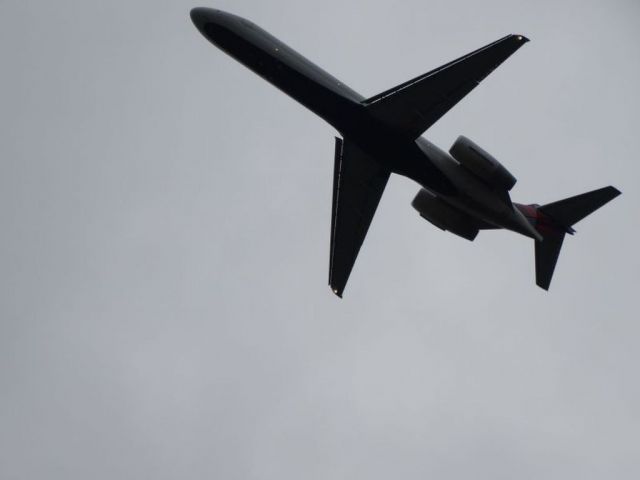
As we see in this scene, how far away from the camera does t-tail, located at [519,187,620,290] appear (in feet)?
123

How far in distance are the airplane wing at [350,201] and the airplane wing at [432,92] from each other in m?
2.85

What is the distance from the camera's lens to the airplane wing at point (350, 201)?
3647 cm

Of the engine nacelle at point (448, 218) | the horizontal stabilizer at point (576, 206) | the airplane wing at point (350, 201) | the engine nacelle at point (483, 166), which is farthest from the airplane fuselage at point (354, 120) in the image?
the horizontal stabilizer at point (576, 206)

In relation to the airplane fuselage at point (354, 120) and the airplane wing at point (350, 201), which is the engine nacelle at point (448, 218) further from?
the airplane wing at point (350, 201)

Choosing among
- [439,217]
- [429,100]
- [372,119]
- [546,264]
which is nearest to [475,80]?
[429,100]

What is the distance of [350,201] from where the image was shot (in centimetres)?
3775

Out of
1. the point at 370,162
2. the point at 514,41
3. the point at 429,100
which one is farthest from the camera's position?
the point at 370,162

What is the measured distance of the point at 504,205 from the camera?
3541 centimetres

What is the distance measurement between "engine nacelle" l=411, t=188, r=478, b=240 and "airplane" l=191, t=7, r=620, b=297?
0.05 m

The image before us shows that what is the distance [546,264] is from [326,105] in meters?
13.2

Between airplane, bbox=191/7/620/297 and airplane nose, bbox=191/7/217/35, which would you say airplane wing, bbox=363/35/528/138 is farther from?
airplane nose, bbox=191/7/217/35

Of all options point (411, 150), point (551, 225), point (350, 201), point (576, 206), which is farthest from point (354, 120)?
point (576, 206)

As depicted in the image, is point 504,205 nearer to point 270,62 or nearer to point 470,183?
point 470,183

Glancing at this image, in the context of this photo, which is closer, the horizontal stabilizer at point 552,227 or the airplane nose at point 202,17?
the airplane nose at point 202,17
